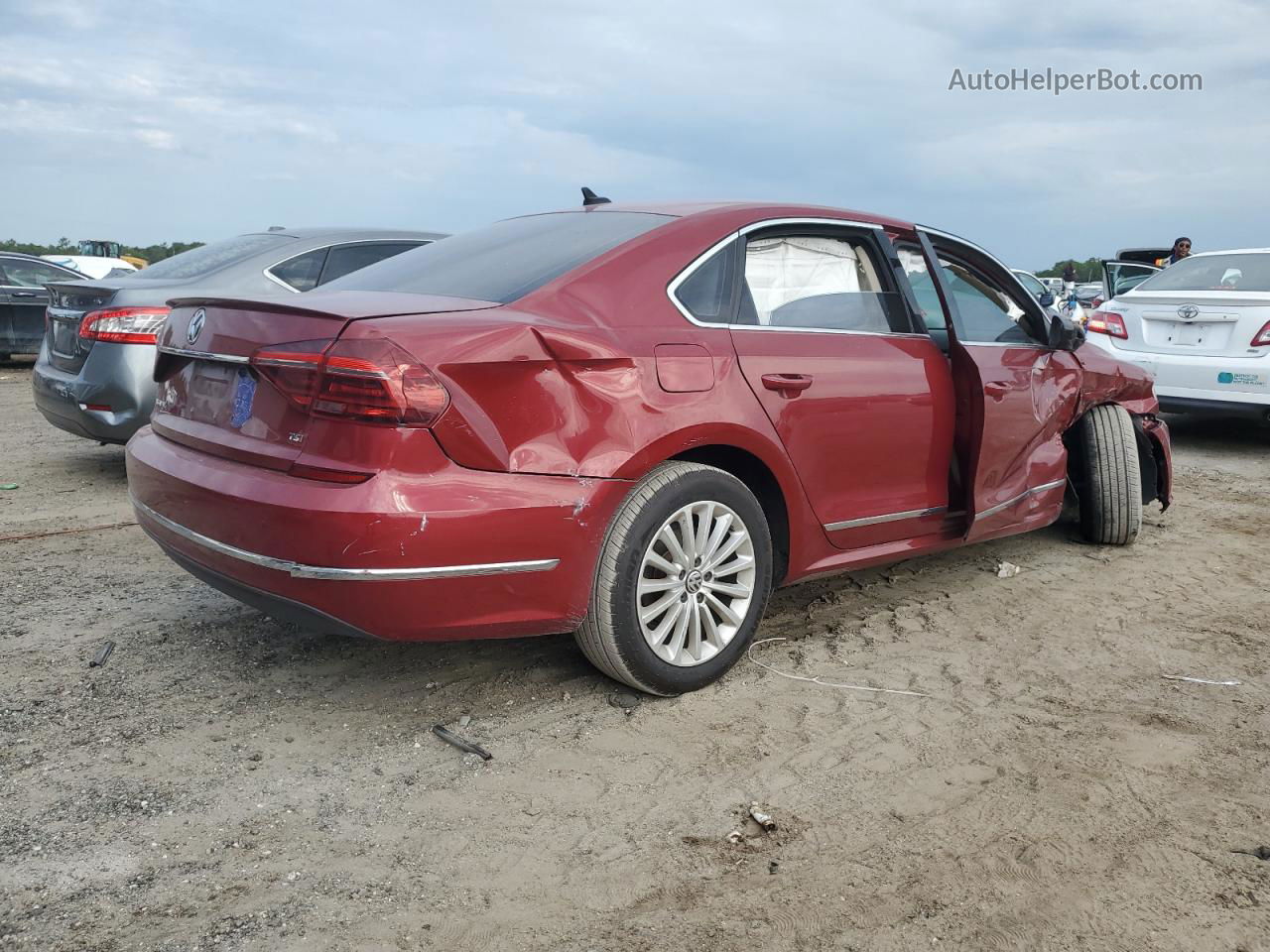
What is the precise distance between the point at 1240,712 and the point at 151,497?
11.5 feet

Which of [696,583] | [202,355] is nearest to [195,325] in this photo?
[202,355]

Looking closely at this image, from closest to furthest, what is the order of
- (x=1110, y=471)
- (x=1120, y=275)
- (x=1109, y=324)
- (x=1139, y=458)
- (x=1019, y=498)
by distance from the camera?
1. (x=1019, y=498)
2. (x=1110, y=471)
3. (x=1139, y=458)
4. (x=1109, y=324)
5. (x=1120, y=275)

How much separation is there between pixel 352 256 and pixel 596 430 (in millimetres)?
4366

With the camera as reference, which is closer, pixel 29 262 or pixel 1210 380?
pixel 1210 380

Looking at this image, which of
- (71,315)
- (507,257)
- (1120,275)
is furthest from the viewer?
(1120,275)

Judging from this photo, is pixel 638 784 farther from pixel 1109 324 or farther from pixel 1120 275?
pixel 1120 275

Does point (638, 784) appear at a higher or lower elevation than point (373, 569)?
lower

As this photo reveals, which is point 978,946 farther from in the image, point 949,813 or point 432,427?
point 432,427

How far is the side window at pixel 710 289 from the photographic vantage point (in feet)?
11.4

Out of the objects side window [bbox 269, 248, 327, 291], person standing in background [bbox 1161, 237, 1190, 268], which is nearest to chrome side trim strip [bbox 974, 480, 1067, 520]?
side window [bbox 269, 248, 327, 291]

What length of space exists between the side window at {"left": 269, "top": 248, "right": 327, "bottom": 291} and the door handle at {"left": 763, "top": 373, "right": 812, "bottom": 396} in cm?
393

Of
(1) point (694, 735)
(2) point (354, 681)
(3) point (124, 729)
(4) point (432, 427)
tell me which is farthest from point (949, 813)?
(3) point (124, 729)

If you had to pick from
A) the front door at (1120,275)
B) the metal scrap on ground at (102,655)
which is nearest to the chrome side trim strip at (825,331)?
the metal scrap on ground at (102,655)

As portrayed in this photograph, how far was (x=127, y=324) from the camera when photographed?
6.07m
